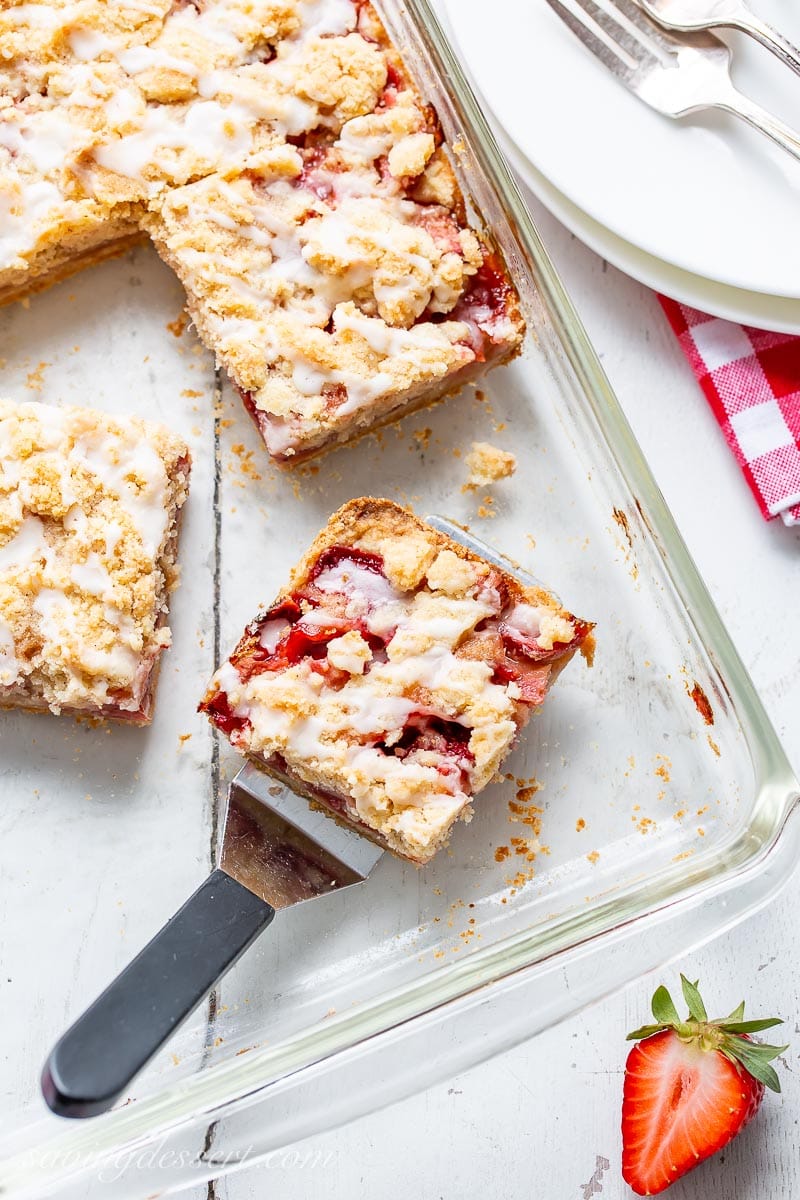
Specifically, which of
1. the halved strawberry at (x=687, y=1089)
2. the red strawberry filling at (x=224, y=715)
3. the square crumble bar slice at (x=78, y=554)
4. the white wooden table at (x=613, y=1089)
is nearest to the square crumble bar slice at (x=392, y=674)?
the red strawberry filling at (x=224, y=715)

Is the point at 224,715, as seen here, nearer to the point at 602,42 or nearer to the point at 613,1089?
the point at 613,1089

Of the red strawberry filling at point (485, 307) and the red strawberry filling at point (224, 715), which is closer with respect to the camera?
the red strawberry filling at point (224, 715)

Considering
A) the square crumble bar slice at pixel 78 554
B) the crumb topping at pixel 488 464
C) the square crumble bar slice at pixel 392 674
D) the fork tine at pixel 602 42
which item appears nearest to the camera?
the square crumble bar slice at pixel 392 674

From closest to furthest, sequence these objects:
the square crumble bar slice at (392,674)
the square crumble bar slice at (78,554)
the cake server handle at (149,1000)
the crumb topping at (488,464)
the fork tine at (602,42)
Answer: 1. the cake server handle at (149,1000)
2. the square crumble bar slice at (392,674)
3. the square crumble bar slice at (78,554)
4. the fork tine at (602,42)
5. the crumb topping at (488,464)

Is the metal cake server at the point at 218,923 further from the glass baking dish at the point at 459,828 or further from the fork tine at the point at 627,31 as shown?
the fork tine at the point at 627,31

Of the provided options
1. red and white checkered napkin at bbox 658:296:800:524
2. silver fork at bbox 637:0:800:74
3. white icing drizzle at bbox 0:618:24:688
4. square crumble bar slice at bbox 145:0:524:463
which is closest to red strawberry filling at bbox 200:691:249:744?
white icing drizzle at bbox 0:618:24:688

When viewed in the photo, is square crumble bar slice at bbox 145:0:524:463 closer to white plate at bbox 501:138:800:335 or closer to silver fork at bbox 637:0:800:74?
white plate at bbox 501:138:800:335
